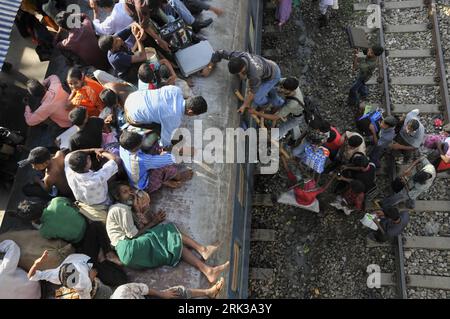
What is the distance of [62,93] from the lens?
539 cm

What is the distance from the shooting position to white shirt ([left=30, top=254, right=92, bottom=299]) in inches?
158

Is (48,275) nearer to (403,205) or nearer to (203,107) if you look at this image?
(203,107)

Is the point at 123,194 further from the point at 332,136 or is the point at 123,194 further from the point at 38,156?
the point at 332,136

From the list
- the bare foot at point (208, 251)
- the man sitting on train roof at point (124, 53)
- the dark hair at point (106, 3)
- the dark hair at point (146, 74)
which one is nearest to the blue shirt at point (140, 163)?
the dark hair at point (146, 74)

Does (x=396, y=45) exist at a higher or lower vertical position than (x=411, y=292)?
higher

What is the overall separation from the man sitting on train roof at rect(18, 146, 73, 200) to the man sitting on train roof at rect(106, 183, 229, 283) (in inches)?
26.8

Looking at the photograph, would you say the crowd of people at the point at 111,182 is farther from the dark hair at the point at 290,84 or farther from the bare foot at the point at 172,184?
the dark hair at the point at 290,84

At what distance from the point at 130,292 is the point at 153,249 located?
24.6 inches

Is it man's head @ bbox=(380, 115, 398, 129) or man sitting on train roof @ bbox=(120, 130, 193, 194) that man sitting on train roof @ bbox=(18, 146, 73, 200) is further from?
man's head @ bbox=(380, 115, 398, 129)

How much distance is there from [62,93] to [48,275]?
8.06 feet

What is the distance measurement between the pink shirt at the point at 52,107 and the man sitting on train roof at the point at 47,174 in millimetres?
784

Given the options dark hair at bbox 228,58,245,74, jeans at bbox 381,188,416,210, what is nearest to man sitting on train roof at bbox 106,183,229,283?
dark hair at bbox 228,58,245,74

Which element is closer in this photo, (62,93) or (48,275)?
(48,275)
